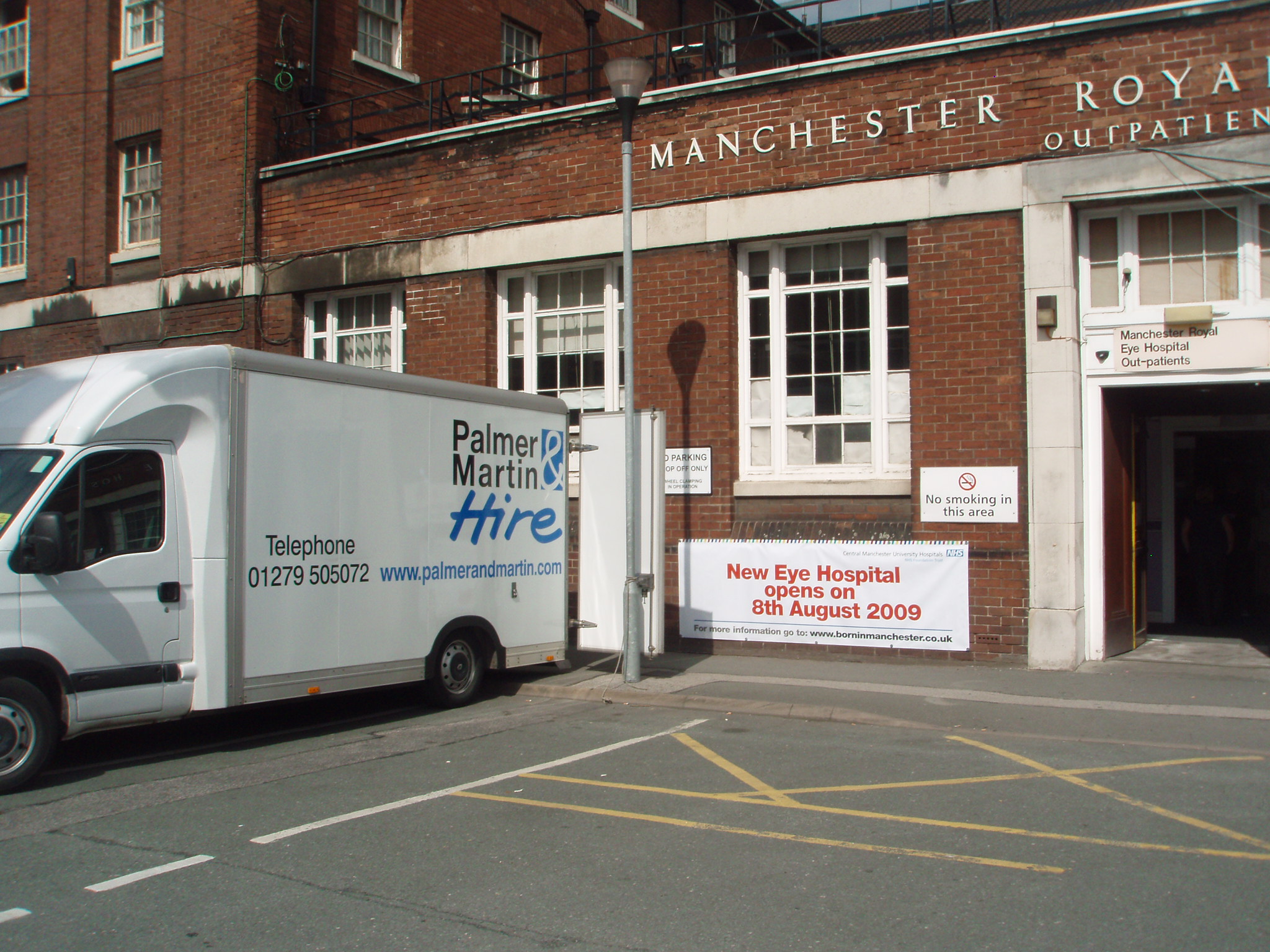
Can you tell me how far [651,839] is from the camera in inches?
229

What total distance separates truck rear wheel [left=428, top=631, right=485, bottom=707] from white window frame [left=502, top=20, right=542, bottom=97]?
40.8 ft

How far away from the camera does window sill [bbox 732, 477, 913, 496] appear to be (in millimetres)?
11875

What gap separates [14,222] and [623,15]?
39.6 ft

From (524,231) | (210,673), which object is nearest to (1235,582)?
(524,231)

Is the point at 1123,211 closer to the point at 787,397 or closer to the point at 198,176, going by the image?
the point at 787,397

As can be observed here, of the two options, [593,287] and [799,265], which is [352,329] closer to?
[593,287]

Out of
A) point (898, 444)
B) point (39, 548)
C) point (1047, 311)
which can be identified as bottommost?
point (39, 548)

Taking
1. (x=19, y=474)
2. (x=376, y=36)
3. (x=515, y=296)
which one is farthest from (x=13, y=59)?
(x=19, y=474)

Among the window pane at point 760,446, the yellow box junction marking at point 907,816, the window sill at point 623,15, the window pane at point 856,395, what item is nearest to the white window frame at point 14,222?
the window sill at point 623,15

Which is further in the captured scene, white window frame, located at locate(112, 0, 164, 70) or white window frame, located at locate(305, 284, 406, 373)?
white window frame, located at locate(112, 0, 164, 70)

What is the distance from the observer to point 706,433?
41.9 feet

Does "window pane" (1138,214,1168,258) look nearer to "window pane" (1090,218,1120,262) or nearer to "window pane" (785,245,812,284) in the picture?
"window pane" (1090,218,1120,262)

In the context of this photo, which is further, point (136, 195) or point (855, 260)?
point (136, 195)

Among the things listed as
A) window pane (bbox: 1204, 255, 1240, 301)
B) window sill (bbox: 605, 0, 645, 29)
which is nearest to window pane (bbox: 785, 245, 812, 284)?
window pane (bbox: 1204, 255, 1240, 301)
